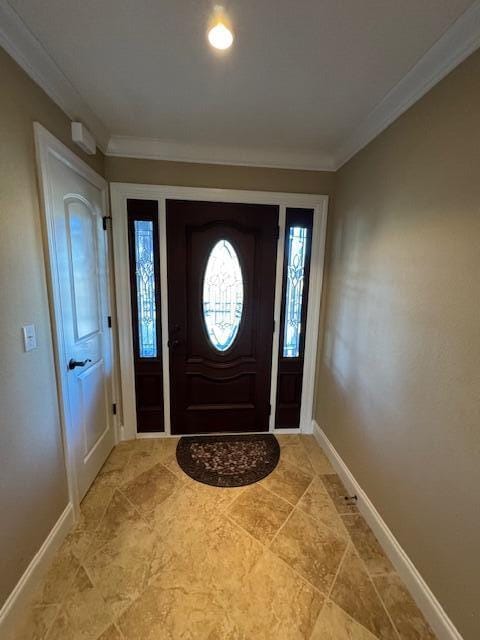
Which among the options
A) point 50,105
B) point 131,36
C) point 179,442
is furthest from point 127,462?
point 131,36

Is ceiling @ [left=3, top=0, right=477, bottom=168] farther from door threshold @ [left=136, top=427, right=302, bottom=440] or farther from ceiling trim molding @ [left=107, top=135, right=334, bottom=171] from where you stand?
door threshold @ [left=136, top=427, right=302, bottom=440]

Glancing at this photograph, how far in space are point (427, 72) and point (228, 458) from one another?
2630 mm

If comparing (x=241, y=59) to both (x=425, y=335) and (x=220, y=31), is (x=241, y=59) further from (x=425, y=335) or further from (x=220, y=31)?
(x=425, y=335)

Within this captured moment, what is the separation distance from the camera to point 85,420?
5.94 feet

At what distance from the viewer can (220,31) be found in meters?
1.02

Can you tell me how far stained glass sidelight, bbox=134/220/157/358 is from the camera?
216cm

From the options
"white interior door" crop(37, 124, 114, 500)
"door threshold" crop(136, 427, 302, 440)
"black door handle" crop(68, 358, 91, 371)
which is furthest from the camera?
"door threshold" crop(136, 427, 302, 440)

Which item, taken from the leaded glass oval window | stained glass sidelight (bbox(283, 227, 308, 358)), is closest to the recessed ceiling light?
the leaded glass oval window

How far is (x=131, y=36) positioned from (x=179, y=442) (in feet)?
8.54

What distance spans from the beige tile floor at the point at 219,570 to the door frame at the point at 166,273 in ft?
A: 2.11

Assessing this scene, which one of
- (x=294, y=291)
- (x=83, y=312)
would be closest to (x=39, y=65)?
(x=83, y=312)

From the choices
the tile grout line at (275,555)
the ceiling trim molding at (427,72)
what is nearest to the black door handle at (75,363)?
the tile grout line at (275,555)

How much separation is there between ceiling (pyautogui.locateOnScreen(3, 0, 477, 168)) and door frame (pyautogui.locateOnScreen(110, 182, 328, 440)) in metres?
0.40

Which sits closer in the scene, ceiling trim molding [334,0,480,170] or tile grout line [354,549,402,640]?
ceiling trim molding [334,0,480,170]
